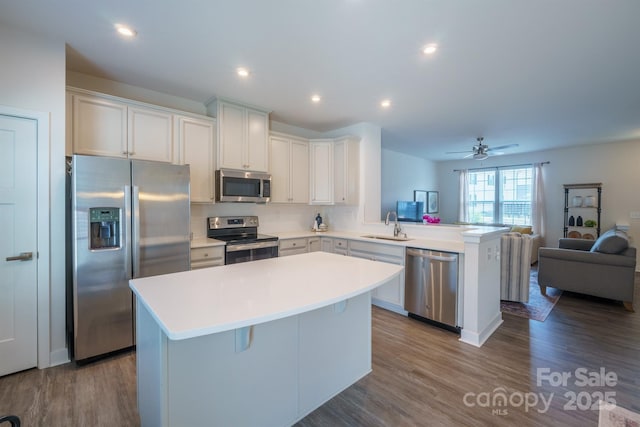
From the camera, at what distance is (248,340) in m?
1.44

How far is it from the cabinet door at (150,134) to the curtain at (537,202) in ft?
25.9

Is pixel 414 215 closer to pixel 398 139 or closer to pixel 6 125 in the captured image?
pixel 398 139

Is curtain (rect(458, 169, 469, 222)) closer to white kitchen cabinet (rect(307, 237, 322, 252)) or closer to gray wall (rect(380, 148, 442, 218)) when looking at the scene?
gray wall (rect(380, 148, 442, 218))

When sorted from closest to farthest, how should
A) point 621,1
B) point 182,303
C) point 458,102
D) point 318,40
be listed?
point 182,303 → point 621,1 → point 318,40 → point 458,102

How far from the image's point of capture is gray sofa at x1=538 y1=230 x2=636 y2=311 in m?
3.59

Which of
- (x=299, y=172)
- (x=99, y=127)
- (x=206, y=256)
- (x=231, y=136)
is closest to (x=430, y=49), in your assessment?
(x=231, y=136)

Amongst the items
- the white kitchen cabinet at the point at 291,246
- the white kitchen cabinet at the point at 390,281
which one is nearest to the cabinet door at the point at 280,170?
the white kitchen cabinet at the point at 291,246

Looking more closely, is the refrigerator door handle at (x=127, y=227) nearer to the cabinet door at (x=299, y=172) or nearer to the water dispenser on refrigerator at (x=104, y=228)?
the water dispenser on refrigerator at (x=104, y=228)

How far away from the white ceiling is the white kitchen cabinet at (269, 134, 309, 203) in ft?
1.59

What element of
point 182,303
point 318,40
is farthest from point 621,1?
point 182,303

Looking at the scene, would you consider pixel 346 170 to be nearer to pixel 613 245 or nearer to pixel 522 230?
pixel 613 245

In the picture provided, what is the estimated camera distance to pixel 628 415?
125 cm

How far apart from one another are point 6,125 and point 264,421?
291cm

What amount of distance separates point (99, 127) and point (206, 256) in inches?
65.5
